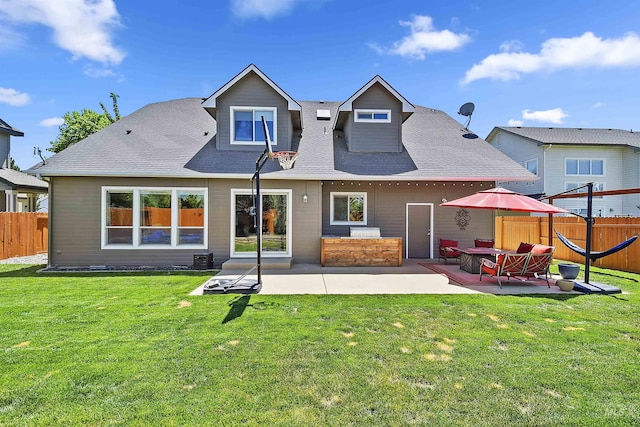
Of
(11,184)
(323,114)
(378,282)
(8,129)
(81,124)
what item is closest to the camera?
(378,282)

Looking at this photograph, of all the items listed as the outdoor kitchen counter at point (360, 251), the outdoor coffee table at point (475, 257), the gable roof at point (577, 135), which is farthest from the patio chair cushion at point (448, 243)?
the gable roof at point (577, 135)

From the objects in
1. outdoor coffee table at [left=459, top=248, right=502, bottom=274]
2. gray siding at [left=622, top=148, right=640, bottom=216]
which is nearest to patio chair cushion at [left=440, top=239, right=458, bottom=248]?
outdoor coffee table at [left=459, top=248, right=502, bottom=274]

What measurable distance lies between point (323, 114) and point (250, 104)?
475 cm

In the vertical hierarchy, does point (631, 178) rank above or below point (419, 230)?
above

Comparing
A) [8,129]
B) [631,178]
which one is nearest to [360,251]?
[8,129]

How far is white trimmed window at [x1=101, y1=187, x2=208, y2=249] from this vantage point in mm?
10094

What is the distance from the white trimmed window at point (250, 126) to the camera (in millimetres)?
11281

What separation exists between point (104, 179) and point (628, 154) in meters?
31.1

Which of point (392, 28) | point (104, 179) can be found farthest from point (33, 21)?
point (392, 28)

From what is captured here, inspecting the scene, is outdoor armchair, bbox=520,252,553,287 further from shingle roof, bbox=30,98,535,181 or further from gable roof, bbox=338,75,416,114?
gable roof, bbox=338,75,416,114

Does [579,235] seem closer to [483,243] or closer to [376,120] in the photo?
[483,243]

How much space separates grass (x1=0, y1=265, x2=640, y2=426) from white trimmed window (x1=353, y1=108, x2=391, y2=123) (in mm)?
8163

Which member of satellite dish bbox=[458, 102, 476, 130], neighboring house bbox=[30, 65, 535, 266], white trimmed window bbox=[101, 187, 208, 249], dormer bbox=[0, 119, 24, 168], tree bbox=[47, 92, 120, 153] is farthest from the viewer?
tree bbox=[47, 92, 120, 153]

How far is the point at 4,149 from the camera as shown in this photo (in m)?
17.4
